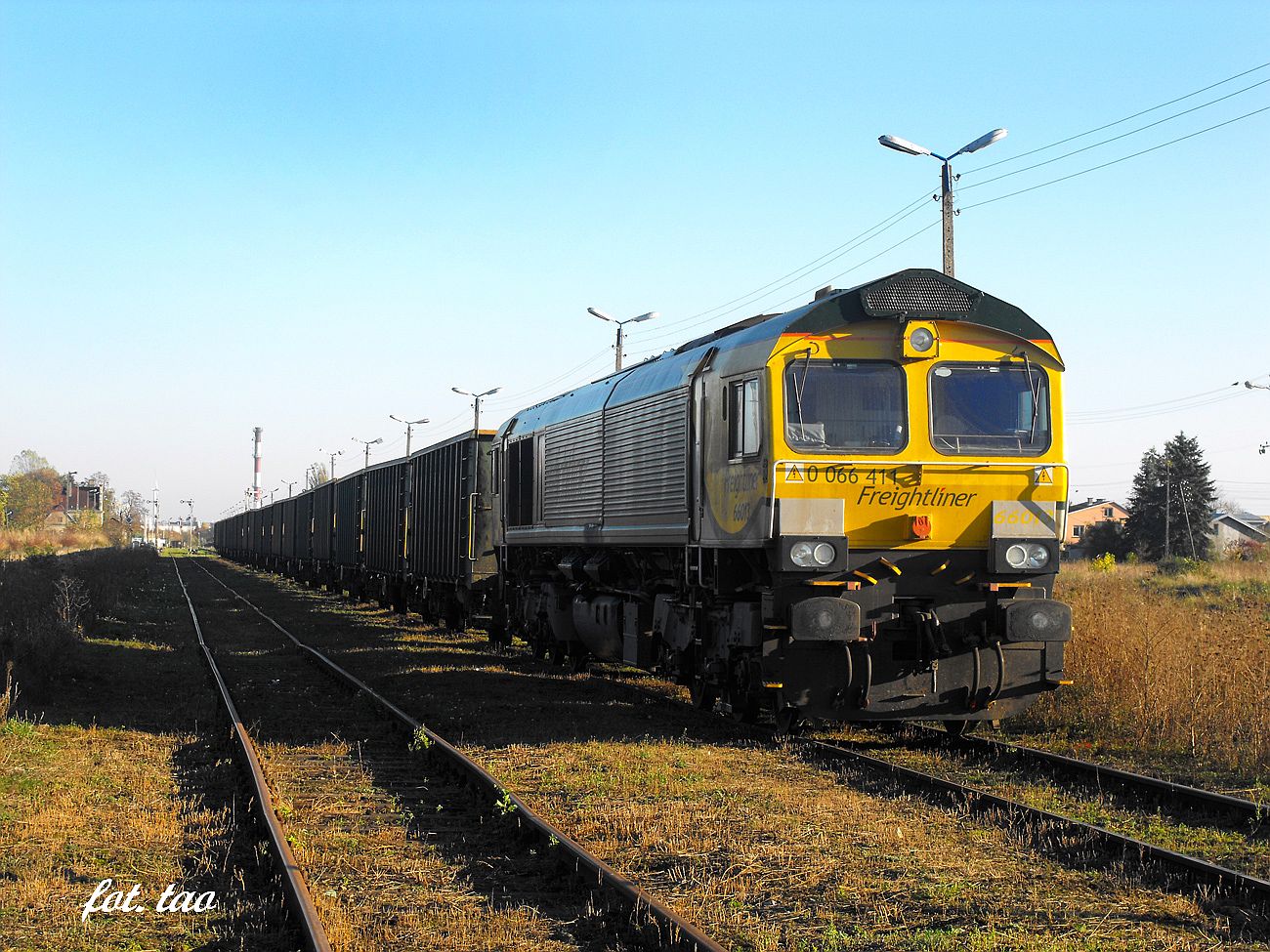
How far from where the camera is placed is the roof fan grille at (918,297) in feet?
34.7

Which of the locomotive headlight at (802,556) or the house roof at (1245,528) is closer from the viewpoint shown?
the locomotive headlight at (802,556)

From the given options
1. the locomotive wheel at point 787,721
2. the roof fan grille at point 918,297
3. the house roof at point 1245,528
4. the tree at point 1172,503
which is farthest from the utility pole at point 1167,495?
the roof fan grille at point 918,297

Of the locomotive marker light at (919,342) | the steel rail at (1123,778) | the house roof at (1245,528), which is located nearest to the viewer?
the steel rail at (1123,778)

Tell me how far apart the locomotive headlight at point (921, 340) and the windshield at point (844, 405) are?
0.24 m

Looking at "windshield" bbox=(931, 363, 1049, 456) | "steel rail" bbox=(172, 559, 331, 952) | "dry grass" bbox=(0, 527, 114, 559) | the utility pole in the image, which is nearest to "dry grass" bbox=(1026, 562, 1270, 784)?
"windshield" bbox=(931, 363, 1049, 456)

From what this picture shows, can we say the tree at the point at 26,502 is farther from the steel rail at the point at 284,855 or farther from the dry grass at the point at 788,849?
the dry grass at the point at 788,849

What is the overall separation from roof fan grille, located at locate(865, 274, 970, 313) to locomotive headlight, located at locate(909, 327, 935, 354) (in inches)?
8.2

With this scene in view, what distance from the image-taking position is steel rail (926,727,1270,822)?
820cm

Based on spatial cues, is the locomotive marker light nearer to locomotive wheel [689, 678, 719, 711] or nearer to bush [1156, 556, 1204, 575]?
locomotive wheel [689, 678, 719, 711]

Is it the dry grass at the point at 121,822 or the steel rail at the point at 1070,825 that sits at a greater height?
the steel rail at the point at 1070,825

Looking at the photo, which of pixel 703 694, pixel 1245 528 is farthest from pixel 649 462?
pixel 1245 528

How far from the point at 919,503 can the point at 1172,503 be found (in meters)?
71.5

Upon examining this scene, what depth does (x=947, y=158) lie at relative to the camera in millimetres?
19609

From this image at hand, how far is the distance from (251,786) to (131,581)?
1501 inches
